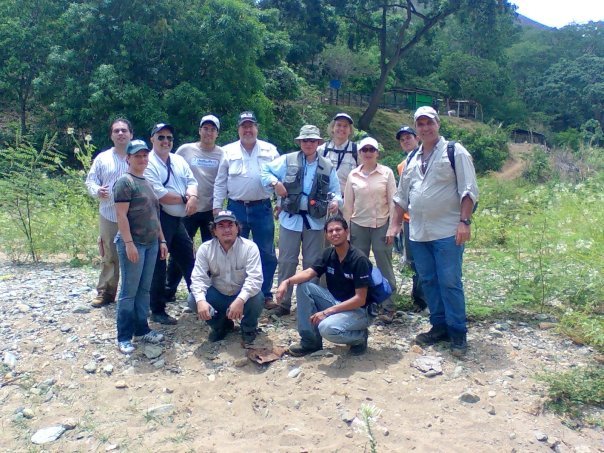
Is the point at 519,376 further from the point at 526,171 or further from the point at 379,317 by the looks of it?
the point at 526,171

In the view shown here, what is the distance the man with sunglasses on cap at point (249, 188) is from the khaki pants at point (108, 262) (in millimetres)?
1008

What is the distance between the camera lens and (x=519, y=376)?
14.0 feet

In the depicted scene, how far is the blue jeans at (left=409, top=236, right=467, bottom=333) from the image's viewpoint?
14.5ft

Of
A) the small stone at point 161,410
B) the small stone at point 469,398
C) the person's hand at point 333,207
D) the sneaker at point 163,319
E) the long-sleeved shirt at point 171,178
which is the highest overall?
the long-sleeved shirt at point 171,178

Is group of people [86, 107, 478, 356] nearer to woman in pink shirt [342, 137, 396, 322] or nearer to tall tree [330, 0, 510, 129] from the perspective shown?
woman in pink shirt [342, 137, 396, 322]

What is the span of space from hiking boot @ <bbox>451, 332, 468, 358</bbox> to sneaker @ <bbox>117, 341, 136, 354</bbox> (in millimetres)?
2577

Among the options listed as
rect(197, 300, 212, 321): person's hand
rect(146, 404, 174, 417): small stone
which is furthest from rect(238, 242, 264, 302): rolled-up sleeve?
rect(146, 404, 174, 417): small stone

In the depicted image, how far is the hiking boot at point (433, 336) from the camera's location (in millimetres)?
4746

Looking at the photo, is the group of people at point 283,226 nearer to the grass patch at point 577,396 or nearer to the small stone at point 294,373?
the small stone at point 294,373

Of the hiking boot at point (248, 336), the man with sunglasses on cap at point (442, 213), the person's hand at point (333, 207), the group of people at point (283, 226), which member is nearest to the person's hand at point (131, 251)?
the group of people at point (283, 226)

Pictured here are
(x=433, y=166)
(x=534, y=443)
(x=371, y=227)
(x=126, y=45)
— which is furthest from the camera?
(x=126, y=45)

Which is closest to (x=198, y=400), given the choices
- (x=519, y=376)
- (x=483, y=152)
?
(x=519, y=376)

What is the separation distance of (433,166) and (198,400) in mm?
2433

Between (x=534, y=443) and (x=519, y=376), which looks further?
(x=519, y=376)
